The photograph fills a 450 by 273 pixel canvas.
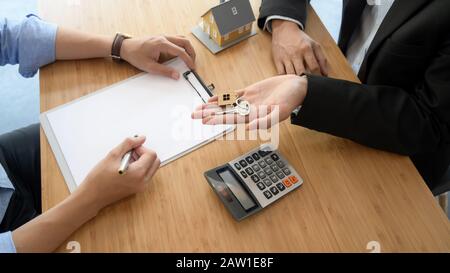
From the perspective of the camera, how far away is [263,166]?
0.70 meters

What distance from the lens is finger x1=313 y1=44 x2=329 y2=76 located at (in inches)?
33.4

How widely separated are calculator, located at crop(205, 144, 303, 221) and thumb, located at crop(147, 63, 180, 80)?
0.85 ft

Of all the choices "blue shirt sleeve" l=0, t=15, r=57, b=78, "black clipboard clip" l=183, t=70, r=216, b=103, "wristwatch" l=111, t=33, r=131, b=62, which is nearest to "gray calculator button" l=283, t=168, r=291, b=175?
"black clipboard clip" l=183, t=70, r=216, b=103

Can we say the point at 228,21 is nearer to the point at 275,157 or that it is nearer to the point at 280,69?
the point at 280,69

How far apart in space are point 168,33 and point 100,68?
195 millimetres

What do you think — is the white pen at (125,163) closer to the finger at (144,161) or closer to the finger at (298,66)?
the finger at (144,161)

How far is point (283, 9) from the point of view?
0.91 meters

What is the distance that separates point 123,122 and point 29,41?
308 mm

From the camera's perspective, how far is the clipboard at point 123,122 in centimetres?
71

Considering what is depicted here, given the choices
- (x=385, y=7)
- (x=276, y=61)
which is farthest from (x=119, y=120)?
(x=385, y=7)

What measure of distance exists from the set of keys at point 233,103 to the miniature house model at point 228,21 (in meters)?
0.18

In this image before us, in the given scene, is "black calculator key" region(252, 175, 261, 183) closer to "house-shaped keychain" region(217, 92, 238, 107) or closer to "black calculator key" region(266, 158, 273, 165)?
"black calculator key" region(266, 158, 273, 165)

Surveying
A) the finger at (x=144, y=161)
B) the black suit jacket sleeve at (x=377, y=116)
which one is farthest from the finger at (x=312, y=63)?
the finger at (x=144, y=161)

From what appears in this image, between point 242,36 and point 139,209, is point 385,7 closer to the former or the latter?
point 242,36
